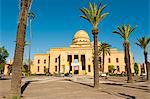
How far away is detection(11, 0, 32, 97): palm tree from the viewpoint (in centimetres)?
1460

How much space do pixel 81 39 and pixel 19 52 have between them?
7788 cm

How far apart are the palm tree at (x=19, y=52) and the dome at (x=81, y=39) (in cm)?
7260

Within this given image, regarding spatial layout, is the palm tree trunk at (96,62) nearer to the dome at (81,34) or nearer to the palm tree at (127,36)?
the palm tree at (127,36)

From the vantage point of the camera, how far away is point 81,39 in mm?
92750

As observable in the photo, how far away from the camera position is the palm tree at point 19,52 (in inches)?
575

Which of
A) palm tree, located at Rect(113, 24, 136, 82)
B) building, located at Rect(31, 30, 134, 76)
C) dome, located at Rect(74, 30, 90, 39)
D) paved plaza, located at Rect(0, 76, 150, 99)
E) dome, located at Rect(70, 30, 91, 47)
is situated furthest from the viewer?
dome, located at Rect(74, 30, 90, 39)

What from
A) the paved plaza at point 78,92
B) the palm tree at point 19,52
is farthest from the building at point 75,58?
the palm tree at point 19,52

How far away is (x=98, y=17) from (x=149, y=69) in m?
19.1

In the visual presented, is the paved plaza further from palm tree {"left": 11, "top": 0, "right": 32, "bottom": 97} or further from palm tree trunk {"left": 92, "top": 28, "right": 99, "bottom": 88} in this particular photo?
palm tree {"left": 11, "top": 0, "right": 32, "bottom": 97}

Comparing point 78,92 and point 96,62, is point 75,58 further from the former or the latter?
point 78,92

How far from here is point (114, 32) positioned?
3694 cm

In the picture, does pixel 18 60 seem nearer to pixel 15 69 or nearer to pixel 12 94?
pixel 15 69

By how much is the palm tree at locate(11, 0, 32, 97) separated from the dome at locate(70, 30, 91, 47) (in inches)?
2858

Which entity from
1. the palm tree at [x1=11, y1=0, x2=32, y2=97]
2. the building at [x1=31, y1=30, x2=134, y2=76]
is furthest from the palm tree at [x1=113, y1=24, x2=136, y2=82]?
the building at [x1=31, y1=30, x2=134, y2=76]
